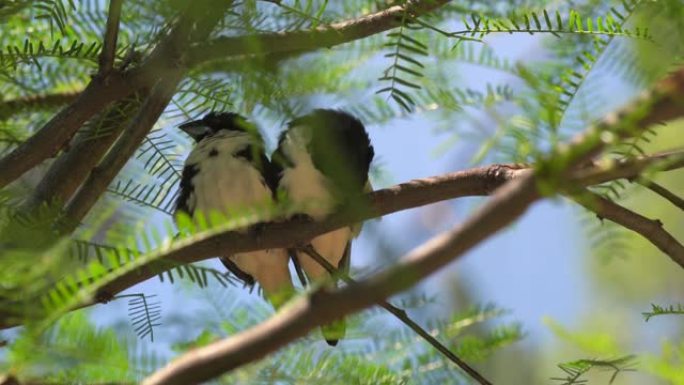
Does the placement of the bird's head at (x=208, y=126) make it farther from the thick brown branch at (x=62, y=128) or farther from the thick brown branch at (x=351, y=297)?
the thick brown branch at (x=351, y=297)

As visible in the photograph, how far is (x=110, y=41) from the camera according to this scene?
32.5 inches

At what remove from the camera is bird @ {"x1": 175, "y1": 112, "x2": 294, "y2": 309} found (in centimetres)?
120

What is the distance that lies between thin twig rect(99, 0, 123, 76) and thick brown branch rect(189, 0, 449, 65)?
8 cm

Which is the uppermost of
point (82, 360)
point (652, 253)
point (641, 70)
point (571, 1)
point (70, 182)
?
point (652, 253)

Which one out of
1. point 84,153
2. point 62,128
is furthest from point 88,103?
point 84,153

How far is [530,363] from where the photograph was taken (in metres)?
1.79

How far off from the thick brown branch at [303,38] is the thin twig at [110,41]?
3.2 inches

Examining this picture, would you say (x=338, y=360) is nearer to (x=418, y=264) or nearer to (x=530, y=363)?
(x=418, y=264)

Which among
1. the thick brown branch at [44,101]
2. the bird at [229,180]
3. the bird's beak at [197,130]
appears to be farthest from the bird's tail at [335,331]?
the bird's beak at [197,130]

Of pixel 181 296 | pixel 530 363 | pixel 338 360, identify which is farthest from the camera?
pixel 530 363

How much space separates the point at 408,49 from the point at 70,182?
521 mm

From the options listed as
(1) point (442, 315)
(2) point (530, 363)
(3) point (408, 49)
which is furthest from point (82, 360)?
(2) point (530, 363)

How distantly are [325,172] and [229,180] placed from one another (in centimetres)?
74

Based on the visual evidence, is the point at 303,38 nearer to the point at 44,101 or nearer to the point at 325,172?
the point at 325,172
